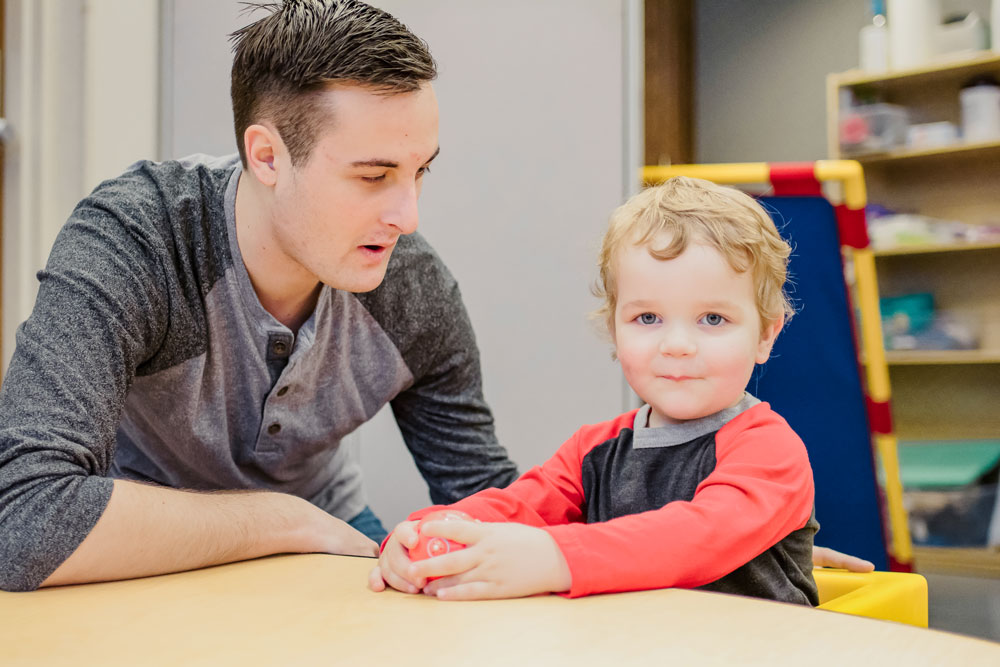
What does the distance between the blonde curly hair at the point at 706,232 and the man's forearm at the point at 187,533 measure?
379 mm

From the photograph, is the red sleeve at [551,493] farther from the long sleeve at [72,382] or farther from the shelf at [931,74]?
the shelf at [931,74]

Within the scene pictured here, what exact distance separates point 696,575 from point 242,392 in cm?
68

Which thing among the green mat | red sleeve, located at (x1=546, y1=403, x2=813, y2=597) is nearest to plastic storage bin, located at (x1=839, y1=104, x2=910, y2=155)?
the green mat

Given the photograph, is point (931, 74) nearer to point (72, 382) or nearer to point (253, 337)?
point (253, 337)

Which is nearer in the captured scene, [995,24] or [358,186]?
[358,186]

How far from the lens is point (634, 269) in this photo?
84cm

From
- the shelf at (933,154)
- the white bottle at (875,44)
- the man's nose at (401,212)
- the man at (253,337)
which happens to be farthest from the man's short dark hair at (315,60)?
the shelf at (933,154)

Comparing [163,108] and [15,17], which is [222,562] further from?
[15,17]

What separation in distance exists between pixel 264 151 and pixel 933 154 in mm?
2570

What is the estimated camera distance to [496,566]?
0.66m

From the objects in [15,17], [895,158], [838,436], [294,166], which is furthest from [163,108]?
[895,158]

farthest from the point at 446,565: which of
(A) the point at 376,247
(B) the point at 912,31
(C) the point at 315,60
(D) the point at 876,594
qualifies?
(B) the point at 912,31

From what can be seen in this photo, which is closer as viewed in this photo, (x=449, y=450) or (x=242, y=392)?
(x=242, y=392)

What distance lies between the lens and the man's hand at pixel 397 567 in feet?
2.24
